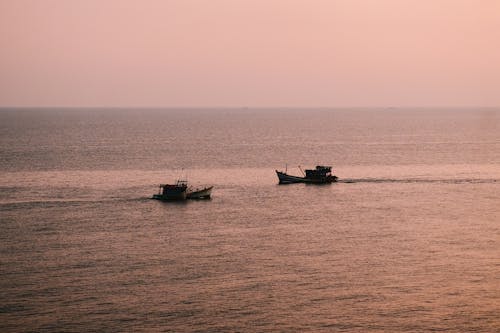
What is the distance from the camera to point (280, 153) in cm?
18488

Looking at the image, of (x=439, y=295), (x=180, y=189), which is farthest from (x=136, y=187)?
(x=439, y=295)

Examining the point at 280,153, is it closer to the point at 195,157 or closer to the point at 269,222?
the point at 195,157

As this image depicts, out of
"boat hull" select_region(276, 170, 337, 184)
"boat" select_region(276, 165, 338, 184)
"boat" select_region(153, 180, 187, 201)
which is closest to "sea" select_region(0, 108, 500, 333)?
"boat" select_region(153, 180, 187, 201)

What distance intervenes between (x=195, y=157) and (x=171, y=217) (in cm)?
8212

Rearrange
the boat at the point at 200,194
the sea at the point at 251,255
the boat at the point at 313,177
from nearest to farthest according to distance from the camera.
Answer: the sea at the point at 251,255 < the boat at the point at 200,194 < the boat at the point at 313,177

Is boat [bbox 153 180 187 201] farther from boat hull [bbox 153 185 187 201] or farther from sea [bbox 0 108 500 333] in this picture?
sea [bbox 0 108 500 333]

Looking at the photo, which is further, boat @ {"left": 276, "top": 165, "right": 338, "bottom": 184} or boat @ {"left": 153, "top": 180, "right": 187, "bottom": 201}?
boat @ {"left": 276, "top": 165, "right": 338, "bottom": 184}

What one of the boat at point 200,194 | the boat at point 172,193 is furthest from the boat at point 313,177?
the boat at point 172,193

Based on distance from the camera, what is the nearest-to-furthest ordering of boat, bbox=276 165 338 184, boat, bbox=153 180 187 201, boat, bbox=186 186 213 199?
boat, bbox=153 180 187 201, boat, bbox=186 186 213 199, boat, bbox=276 165 338 184

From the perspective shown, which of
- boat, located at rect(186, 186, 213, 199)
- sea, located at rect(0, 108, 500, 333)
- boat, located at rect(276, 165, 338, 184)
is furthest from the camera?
boat, located at rect(276, 165, 338, 184)

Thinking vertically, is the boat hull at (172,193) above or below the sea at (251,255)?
above

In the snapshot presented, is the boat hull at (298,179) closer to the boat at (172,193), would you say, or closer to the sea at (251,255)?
the sea at (251,255)

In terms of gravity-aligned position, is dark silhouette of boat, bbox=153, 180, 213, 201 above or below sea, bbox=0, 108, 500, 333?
above

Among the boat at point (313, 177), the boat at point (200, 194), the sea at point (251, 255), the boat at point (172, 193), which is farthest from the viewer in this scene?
the boat at point (313, 177)
